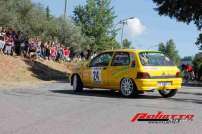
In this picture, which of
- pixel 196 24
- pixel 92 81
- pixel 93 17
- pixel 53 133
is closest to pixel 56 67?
pixel 196 24

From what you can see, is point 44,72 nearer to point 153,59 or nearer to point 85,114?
point 153,59

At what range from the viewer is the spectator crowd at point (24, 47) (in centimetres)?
3158

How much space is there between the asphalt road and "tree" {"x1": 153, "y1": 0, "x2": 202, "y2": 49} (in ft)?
67.2

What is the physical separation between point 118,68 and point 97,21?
53.0 metres

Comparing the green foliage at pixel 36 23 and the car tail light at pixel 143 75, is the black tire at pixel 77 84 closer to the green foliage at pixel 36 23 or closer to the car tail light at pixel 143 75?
the car tail light at pixel 143 75

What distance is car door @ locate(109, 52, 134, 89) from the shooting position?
17.8 metres

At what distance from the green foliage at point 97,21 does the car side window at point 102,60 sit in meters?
49.6

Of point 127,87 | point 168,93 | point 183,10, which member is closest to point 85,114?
point 127,87

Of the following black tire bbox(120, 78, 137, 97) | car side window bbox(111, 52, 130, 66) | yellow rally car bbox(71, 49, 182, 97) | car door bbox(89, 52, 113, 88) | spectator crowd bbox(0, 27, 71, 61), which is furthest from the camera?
spectator crowd bbox(0, 27, 71, 61)

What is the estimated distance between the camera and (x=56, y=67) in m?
36.7

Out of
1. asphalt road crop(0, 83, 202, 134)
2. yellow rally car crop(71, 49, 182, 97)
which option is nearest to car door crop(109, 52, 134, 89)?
yellow rally car crop(71, 49, 182, 97)

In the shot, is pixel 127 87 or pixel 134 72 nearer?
pixel 134 72

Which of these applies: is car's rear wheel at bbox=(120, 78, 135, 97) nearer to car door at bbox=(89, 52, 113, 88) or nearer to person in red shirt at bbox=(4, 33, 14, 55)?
car door at bbox=(89, 52, 113, 88)

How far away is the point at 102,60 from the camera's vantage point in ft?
62.7
